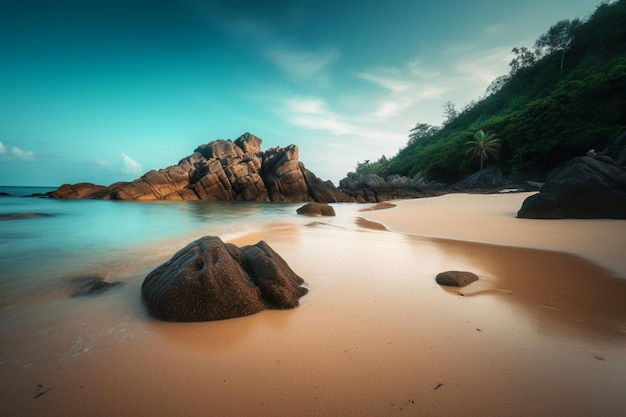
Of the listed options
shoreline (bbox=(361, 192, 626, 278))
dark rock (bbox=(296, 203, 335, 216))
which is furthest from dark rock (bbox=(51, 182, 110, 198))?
shoreline (bbox=(361, 192, 626, 278))

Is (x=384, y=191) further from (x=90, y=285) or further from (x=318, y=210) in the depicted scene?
(x=90, y=285)

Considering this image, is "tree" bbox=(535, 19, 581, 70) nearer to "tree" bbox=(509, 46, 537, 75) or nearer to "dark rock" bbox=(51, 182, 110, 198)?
"tree" bbox=(509, 46, 537, 75)

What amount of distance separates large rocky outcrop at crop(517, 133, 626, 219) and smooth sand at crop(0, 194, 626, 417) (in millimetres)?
5407

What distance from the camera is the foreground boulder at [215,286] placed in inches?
119

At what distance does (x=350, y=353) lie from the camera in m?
2.27

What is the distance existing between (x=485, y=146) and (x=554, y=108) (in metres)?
9.15

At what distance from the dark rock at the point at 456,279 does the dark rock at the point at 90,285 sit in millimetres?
5439

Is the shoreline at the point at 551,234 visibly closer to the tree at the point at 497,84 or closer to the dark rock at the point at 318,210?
the dark rock at the point at 318,210

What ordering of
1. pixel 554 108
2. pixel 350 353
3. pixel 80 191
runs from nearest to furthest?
pixel 350 353, pixel 554 108, pixel 80 191

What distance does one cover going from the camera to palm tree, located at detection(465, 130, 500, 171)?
38.3 meters

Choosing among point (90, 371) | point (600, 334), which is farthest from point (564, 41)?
point (90, 371)

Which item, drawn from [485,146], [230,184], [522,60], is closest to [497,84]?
[522,60]

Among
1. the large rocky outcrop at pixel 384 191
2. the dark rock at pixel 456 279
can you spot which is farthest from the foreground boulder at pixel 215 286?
the large rocky outcrop at pixel 384 191

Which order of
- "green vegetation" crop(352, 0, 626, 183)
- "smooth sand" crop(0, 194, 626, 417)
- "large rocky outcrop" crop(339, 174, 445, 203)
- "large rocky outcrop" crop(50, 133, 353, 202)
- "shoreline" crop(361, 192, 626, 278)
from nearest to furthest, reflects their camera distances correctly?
"smooth sand" crop(0, 194, 626, 417)
"shoreline" crop(361, 192, 626, 278)
"green vegetation" crop(352, 0, 626, 183)
"large rocky outcrop" crop(339, 174, 445, 203)
"large rocky outcrop" crop(50, 133, 353, 202)
